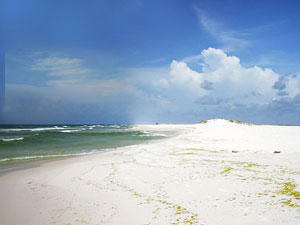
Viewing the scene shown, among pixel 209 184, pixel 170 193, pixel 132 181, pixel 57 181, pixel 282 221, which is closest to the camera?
pixel 282 221

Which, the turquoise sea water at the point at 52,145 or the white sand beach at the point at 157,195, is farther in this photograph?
the turquoise sea water at the point at 52,145

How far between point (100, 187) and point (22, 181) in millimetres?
4676

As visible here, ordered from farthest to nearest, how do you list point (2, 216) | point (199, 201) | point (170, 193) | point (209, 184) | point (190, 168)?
point (190, 168), point (209, 184), point (170, 193), point (199, 201), point (2, 216)

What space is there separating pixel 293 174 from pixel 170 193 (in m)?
6.67

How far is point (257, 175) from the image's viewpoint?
34.9 feet

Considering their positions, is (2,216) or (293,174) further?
(293,174)

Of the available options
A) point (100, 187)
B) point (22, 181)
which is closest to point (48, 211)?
point (100, 187)

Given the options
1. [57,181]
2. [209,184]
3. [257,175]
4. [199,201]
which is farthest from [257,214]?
[57,181]

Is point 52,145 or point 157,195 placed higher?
point 157,195

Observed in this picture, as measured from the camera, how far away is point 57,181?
11.0 metres

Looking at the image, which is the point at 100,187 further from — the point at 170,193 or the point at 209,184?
the point at 209,184

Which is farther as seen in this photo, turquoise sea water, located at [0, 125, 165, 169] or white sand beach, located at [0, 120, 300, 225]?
turquoise sea water, located at [0, 125, 165, 169]

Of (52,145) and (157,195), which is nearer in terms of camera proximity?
(157,195)

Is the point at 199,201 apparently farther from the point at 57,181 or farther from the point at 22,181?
the point at 22,181
